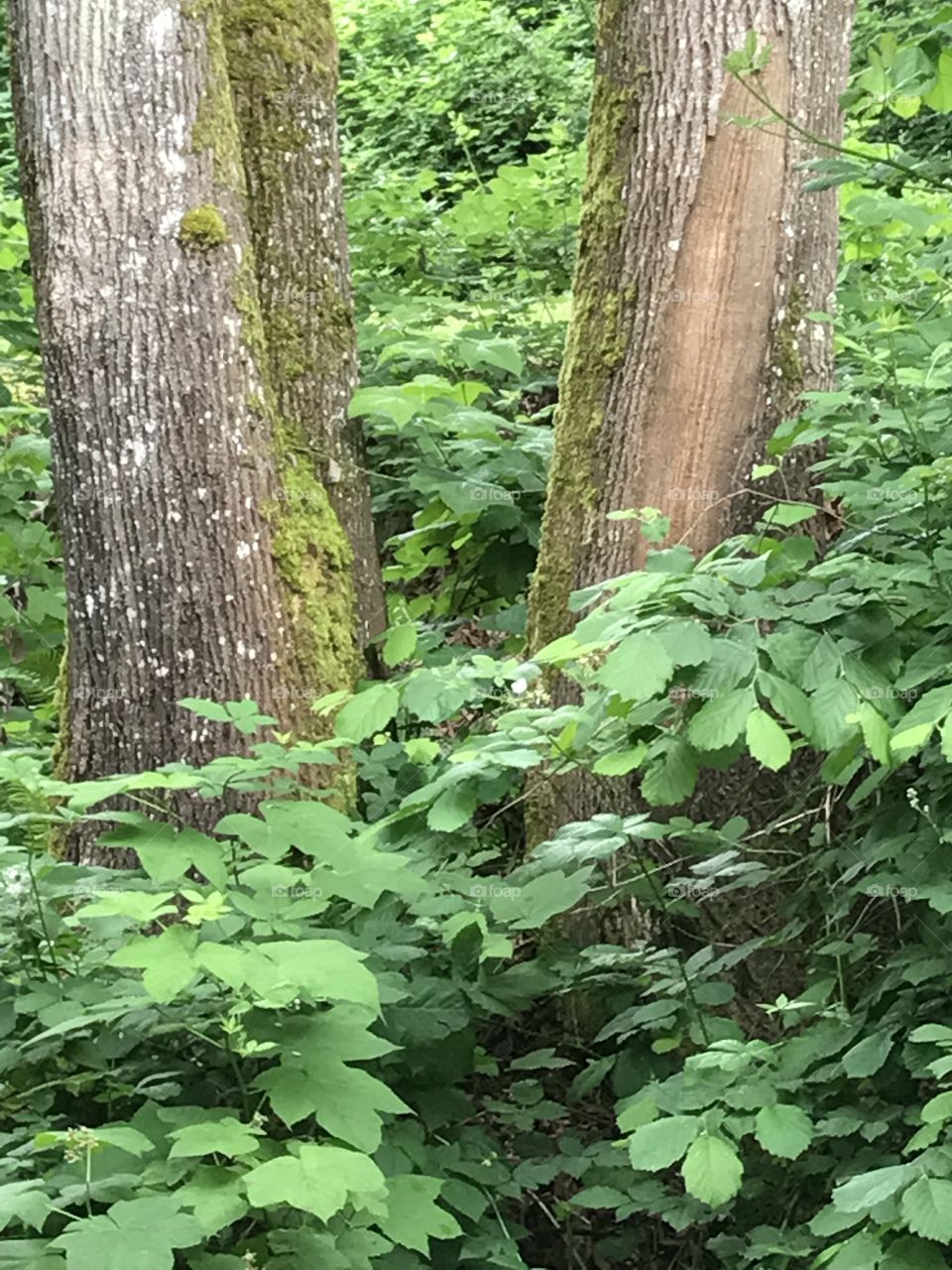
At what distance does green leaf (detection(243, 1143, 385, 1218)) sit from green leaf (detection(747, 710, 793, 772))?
809 mm

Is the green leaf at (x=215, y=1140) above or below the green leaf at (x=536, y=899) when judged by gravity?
above

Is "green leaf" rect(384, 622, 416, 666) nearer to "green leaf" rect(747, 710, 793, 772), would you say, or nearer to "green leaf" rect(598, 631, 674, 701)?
"green leaf" rect(598, 631, 674, 701)

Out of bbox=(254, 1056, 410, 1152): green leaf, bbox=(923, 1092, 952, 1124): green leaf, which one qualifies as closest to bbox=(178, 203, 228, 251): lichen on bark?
bbox=(254, 1056, 410, 1152): green leaf

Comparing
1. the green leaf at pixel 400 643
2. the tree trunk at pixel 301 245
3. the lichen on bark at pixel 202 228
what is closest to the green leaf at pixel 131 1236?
the green leaf at pixel 400 643

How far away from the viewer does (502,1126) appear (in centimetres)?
276

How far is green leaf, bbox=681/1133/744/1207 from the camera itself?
5.77 ft

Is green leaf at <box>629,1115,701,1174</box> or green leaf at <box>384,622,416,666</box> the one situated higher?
green leaf at <box>384,622,416,666</box>

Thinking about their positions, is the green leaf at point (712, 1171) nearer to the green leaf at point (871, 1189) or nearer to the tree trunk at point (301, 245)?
the green leaf at point (871, 1189)

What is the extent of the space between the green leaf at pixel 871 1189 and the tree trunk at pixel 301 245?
221 cm

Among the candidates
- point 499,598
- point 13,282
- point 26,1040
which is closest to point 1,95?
point 13,282

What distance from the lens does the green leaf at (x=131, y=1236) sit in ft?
4.67

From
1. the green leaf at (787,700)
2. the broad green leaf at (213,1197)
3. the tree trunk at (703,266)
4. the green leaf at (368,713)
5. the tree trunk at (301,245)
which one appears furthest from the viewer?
the tree trunk at (301,245)

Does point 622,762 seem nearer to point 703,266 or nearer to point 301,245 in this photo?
point 703,266

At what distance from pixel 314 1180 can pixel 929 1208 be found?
82 centimetres
